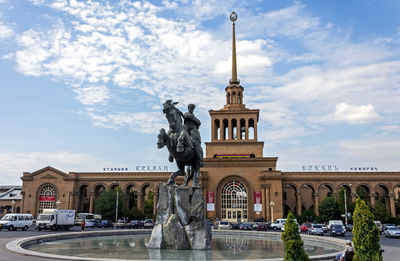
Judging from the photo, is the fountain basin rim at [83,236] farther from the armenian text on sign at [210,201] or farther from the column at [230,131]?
the column at [230,131]

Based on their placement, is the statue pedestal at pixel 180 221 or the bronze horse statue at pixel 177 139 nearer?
the statue pedestal at pixel 180 221

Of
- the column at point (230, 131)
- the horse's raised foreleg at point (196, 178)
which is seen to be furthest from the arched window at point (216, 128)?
the horse's raised foreleg at point (196, 178)

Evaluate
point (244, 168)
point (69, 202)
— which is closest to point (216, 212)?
point (244, 168)

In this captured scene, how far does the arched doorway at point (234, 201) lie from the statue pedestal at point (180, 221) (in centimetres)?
3807

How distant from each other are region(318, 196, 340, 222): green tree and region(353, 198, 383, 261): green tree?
142 ft

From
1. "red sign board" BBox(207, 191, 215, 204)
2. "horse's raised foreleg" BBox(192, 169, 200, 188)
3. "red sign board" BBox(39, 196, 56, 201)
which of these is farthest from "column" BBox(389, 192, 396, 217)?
"red sign board" BBox(39, 196, 56, 201)

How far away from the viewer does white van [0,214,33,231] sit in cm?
3222

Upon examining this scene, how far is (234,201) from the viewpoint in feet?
171

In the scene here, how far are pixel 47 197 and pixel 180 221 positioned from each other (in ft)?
165

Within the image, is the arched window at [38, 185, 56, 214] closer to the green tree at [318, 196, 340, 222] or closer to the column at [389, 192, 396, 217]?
the green tree at [318, 196, 340, 222]

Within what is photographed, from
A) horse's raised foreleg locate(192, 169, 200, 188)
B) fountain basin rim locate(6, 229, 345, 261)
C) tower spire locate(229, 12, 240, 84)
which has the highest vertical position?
tower spire locate(229, 12, 240, 84)

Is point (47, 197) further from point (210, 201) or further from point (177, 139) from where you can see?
point (177, 139)

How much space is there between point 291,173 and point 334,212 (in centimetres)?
917

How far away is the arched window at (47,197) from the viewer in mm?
56844
